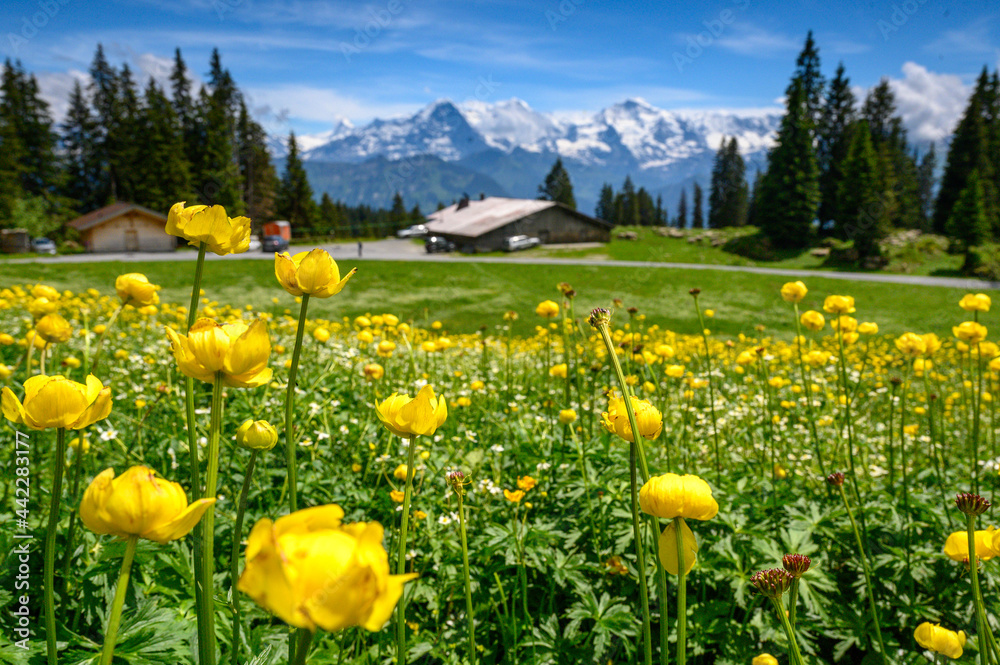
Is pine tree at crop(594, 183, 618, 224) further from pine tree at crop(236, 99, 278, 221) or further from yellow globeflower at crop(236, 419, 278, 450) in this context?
yellow globeflower at crop(236, 419, 278, 450)

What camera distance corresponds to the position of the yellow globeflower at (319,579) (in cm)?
46

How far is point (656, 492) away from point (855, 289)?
18.6 meters

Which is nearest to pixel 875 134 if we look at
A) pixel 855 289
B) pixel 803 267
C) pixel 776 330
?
pixel 803 267

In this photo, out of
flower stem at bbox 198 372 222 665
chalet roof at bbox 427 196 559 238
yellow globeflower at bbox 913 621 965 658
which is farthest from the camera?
chalet roof at bbox 427 196 559 238

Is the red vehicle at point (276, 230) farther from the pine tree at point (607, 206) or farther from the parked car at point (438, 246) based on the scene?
the pine tree at point (607, 206)

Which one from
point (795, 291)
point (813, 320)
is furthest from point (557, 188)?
point (795, 291)

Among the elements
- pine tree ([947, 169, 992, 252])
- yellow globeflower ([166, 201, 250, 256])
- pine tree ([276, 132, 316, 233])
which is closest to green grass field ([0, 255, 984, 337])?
pine tree ([947, 169, 992, 252])

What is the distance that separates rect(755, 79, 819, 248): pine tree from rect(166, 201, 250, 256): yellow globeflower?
30.3m

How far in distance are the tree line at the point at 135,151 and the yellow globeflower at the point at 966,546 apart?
33.8 m

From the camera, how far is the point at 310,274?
92cm

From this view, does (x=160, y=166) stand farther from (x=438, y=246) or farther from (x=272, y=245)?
(x=438, y=246)

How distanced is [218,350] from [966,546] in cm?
156

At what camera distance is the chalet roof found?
3000 centimetres

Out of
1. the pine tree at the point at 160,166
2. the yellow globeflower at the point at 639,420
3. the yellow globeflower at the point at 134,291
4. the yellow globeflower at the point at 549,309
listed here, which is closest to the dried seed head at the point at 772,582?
the yellow globeflower at the point at 639,420
